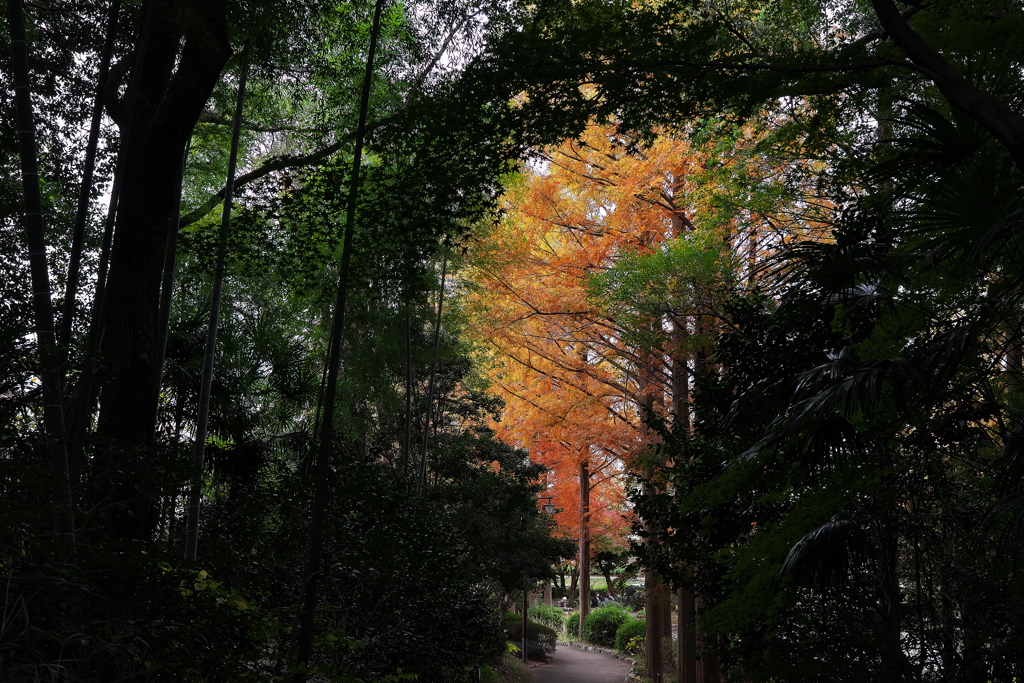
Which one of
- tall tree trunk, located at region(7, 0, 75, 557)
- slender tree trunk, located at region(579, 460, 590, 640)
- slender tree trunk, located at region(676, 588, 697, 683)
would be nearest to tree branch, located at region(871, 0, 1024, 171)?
tall tree trunk, located at region(7, 0, 75, 557)

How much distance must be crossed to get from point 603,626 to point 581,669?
673 centimetres

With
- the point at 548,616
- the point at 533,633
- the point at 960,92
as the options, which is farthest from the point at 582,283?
the point at 548,616

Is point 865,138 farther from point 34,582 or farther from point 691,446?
point 34,582

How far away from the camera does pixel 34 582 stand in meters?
2.84

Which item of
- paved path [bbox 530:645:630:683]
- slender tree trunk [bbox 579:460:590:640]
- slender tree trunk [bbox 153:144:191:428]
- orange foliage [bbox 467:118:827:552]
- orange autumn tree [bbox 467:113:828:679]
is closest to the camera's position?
slender tree trunk [bbox 153:144:191:428]

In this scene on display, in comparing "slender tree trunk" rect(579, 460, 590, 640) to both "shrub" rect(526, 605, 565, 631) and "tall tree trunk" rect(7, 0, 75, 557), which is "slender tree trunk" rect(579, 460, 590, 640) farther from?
"tall tree trunk" rect(7, 0, 75, 557)

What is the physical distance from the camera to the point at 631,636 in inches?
824

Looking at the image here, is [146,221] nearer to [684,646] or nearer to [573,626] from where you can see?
[684,646]

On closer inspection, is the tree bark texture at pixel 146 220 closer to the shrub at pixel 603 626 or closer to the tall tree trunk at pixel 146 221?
the tall tree trunk at pixel 146 221

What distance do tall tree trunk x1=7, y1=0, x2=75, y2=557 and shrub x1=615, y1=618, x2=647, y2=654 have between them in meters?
18.6

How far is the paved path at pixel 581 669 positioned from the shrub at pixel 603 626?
1.57 meters

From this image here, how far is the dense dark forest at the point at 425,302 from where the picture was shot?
3693mm

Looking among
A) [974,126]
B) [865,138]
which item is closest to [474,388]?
[865,138]

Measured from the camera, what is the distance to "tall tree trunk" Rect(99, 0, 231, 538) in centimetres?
569
